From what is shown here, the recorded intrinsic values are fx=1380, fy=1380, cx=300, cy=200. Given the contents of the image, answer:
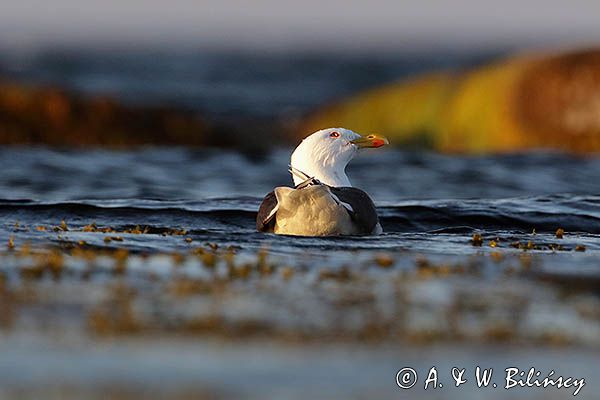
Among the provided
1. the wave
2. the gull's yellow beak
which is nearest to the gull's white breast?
the gull's yellow beak

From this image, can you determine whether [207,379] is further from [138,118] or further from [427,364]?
[138,118]

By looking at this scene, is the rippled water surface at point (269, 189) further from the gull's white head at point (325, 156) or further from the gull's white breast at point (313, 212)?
the gull's white head at point (325, 156)

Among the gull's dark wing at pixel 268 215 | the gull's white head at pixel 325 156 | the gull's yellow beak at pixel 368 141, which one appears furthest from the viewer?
the gull's yellow beak at pixel 368 141

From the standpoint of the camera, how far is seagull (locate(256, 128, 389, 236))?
11.4 m

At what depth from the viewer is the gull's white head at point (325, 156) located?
1235cm

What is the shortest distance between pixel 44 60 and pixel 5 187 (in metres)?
50.8

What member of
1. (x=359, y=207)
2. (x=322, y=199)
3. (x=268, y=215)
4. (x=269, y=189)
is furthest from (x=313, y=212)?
(x=269, y=189)

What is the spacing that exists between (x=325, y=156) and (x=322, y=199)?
1117 millimetres

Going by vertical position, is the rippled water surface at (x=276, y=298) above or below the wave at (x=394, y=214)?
below

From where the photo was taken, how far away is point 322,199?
11.4 metres

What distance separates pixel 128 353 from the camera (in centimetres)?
752

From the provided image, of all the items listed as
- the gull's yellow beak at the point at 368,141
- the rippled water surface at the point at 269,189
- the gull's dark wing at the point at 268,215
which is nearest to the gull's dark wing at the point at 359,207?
the rippled water surface at the point at 269,189

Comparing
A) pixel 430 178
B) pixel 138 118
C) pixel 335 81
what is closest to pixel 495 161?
pixel 430 178

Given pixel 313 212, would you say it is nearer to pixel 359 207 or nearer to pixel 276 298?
pixel 359 207
